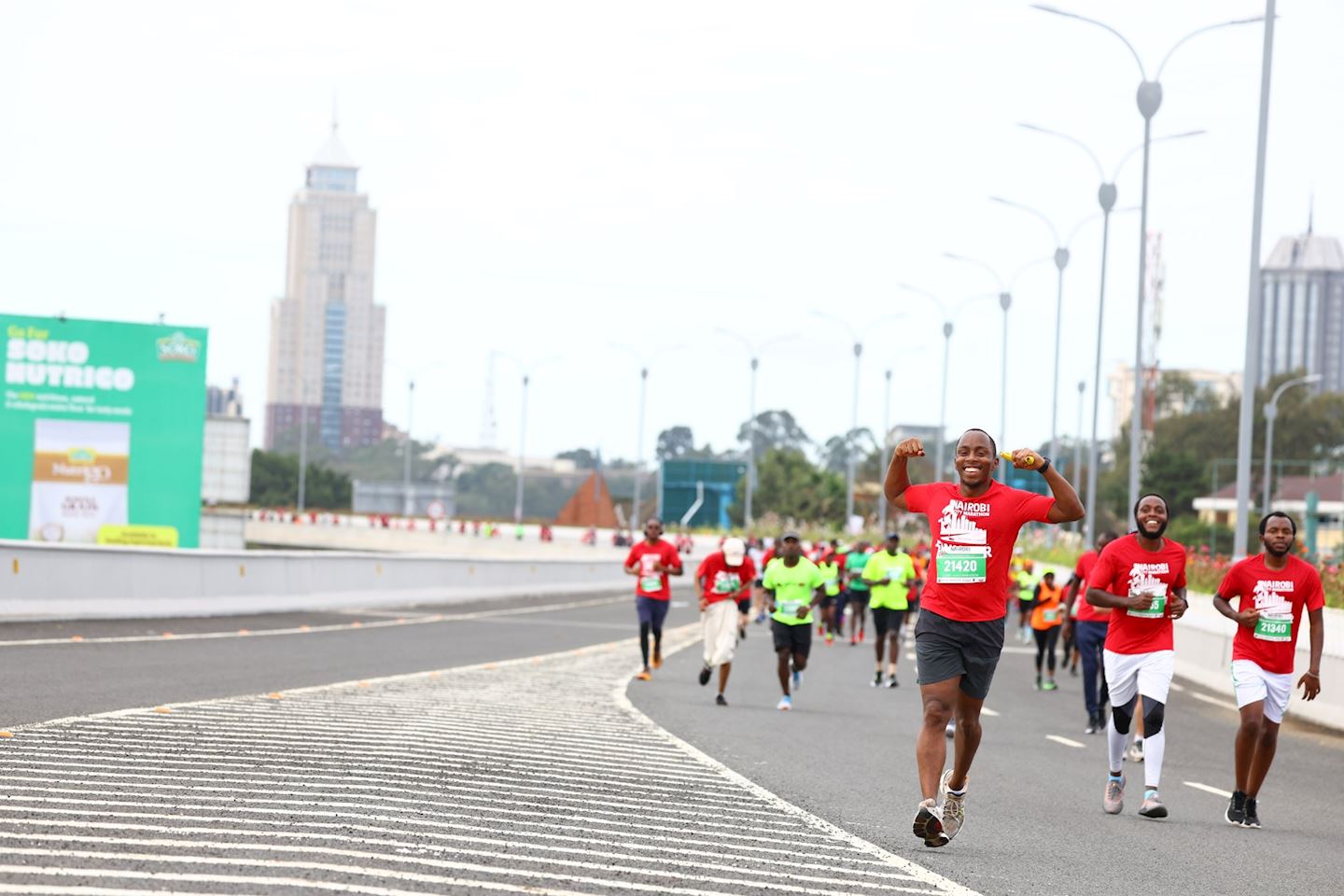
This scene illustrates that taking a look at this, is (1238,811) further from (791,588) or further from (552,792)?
(791,588)

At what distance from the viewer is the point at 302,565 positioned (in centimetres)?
3500

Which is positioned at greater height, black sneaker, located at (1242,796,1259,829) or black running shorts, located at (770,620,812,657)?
black running shorts, located at (770,620,812,657)

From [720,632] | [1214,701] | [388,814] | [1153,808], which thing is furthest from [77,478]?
[388,814]

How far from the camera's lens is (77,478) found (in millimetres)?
41781

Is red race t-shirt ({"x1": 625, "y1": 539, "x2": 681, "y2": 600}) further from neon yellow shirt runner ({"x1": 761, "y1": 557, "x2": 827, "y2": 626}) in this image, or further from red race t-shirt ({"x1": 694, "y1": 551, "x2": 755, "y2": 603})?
neon yellow shirt runner ({"x1": 761, "y1": 557, "x2": 827, "y2": 626})

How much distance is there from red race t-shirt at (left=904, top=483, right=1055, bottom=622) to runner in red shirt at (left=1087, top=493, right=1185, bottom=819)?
2.38 m

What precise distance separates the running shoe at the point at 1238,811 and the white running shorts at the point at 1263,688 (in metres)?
0.58

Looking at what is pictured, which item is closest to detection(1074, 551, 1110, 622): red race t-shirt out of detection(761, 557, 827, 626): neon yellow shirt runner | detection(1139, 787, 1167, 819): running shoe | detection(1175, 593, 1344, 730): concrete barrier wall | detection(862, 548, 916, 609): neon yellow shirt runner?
detection(1175, 593, 1344, 730): concrete barrier wall

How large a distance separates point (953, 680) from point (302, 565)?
88.9ft

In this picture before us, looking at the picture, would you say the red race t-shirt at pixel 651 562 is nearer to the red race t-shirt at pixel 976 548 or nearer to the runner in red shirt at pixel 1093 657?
the runner in red shirt at pixel 1093 657

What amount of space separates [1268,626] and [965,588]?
130 inches

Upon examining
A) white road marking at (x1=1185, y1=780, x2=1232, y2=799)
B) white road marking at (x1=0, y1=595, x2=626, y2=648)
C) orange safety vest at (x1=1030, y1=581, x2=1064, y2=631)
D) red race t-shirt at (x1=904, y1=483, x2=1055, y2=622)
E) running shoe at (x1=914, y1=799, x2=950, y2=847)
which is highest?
red race t-shirt at (x1=904, y1=483, x2=1055, y2=622)

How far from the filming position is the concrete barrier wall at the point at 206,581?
82.6 ft

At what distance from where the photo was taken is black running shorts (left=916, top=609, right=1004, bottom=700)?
29.8 feet
